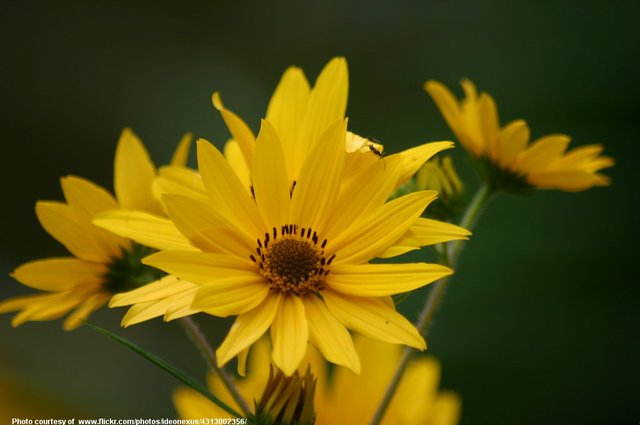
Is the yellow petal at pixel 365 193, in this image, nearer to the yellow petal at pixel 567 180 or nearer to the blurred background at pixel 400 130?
the yellow petal at pixel 567 180

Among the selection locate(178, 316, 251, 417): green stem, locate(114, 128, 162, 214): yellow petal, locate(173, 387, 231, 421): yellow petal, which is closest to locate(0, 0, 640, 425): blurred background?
locate(173, 387, 231, 421): yellow petal

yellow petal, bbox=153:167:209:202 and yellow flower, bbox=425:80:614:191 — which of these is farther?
yellow flower, bbox=425:80:614:191

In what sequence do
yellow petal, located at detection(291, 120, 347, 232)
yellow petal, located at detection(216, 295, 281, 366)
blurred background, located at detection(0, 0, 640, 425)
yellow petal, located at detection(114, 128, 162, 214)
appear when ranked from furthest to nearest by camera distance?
blurred background, located at detection(0, 0, 640, 425) → yellow petal, located at detection(114, 128, 162, 214) → yellow petal, located at detection(291, 120, 347, 232) → yellow petal, located at detection(216, 295, 281, 366)

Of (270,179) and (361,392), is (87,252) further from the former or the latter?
(361,392)

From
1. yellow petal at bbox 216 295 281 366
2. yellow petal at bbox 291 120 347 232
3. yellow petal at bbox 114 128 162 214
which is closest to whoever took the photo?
yellow petal at bbox 216 295 281 366

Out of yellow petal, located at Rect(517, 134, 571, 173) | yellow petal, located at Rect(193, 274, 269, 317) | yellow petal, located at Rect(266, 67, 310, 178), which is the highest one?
yellow petal, located at Rect(517, 134, 571, 173)

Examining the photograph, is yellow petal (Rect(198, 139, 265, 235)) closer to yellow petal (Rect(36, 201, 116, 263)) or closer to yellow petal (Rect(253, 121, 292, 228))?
yellow petal (Rect(253, 121, 292, 228))

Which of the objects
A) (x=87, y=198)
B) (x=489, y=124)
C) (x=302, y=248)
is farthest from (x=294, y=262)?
(x=489, y=124)

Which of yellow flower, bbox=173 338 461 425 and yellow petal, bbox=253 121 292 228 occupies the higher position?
yellow petal, bbox=253 121 292 228
